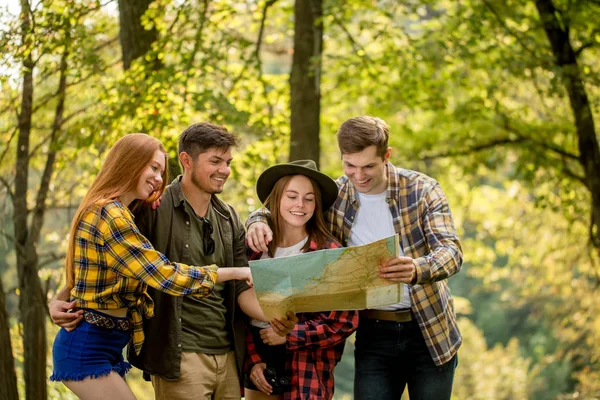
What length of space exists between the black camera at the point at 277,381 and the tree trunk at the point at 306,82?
4.43 metres

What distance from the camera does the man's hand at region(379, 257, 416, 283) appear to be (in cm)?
335

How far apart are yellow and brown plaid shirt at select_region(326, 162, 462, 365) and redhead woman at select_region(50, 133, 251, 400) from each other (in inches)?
30.3

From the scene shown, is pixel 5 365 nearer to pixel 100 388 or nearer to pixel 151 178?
pixel 100 388

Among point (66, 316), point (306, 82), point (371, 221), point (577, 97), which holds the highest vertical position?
point (306, 82)

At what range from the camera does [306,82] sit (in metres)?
8.50

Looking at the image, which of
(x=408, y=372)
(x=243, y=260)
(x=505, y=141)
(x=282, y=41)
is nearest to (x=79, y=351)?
(x=243, y=260)

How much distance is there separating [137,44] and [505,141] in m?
6.09

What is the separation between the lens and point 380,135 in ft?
12.2

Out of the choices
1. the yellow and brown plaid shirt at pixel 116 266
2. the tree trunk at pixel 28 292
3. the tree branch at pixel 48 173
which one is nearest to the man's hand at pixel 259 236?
the yellow and brown plaid shirt at pixel 116 266

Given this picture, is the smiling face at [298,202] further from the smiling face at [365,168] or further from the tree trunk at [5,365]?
the tree trunk at [5,365]

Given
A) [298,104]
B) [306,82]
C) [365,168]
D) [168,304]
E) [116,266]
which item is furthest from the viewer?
[306,82]

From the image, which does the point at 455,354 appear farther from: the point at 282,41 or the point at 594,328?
the point at 594,328

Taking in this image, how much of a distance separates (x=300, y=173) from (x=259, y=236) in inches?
15.3

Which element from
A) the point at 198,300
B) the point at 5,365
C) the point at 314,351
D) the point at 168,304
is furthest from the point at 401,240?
the point at 5,365
